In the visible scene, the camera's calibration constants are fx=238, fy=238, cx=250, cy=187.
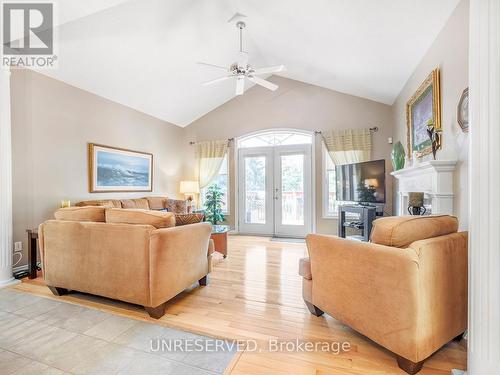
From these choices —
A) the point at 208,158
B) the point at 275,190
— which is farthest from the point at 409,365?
the point at 208,158

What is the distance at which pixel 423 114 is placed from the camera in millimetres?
2820

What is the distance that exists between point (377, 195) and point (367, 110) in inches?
76.0

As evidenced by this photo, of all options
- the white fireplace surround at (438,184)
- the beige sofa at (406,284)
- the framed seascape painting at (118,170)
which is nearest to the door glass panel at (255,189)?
the framed seascape painting at (118,170)

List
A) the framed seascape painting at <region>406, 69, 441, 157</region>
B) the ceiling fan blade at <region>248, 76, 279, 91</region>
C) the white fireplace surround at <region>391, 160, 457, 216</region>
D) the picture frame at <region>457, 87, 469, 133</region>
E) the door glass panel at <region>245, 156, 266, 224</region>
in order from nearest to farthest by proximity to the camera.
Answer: the picture frame at <region>457, 87, 469, 133</region> < the white fireplace surround at <region>391, 160, 457, 216</region> < the framed seascape painting at <region>406, 69, 441, 157</region> < the ceiling fan blade at <region>248, 76, 279, 91</region> < the door glass panel at <region>245, 156, 266, 224</region>

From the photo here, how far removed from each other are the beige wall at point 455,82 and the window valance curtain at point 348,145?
6.67ft

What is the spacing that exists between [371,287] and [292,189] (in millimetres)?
3807

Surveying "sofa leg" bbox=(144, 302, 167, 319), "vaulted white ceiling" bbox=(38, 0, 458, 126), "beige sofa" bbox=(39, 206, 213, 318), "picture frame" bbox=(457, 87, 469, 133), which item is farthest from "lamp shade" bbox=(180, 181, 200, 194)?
"picture frame" bbox=(457, 87, 469, 133)

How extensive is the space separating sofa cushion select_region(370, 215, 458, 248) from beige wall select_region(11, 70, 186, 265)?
13.0 ft

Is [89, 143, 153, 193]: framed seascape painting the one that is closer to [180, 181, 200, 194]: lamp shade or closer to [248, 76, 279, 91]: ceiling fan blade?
[180, 181, 200, 194]: lamp shade

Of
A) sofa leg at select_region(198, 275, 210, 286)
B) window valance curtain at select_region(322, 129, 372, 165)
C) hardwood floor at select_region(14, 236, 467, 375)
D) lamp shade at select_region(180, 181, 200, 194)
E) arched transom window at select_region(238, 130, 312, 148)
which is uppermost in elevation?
arched transom window at select_region(238, 130, 312, 148)

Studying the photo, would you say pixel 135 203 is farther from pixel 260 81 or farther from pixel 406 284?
pixel 406 284

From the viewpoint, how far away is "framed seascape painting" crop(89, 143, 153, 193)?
3871 mm

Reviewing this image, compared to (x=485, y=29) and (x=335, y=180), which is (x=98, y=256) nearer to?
(x=485, y=29)

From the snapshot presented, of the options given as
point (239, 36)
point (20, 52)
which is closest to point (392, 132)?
point (239, 36)
